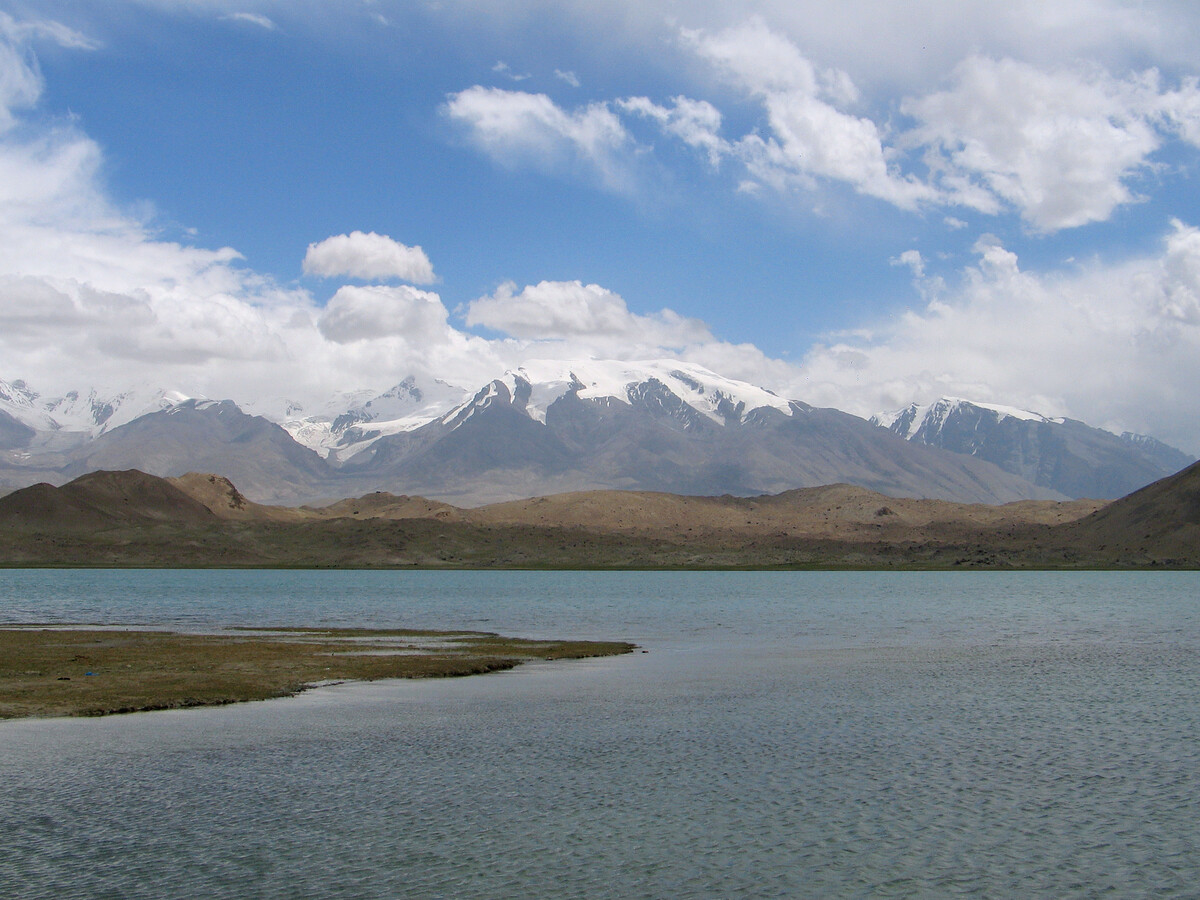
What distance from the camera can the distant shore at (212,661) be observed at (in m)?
47.7

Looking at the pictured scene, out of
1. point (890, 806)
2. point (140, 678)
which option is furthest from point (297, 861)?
point (140, 678)

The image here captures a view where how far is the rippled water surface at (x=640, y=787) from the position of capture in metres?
23.6

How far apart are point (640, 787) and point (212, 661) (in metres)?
38.8

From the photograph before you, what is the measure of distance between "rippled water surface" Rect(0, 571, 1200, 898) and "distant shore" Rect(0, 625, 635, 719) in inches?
131

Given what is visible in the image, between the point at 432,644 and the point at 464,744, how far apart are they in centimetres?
4117

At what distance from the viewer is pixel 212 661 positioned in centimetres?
6225

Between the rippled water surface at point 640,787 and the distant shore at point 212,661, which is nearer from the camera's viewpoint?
the rippled water surface at point 640,787

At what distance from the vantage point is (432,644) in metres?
78.3

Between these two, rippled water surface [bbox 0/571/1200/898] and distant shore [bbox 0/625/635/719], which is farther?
distant shore [bbox 0/625/635/719]

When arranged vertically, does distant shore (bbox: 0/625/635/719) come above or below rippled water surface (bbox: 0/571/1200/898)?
below

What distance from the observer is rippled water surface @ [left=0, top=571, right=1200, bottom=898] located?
23.6 m

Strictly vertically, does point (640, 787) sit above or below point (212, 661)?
above

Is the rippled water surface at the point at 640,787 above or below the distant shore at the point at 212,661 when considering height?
above

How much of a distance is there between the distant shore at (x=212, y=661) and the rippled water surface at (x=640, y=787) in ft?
10.9
